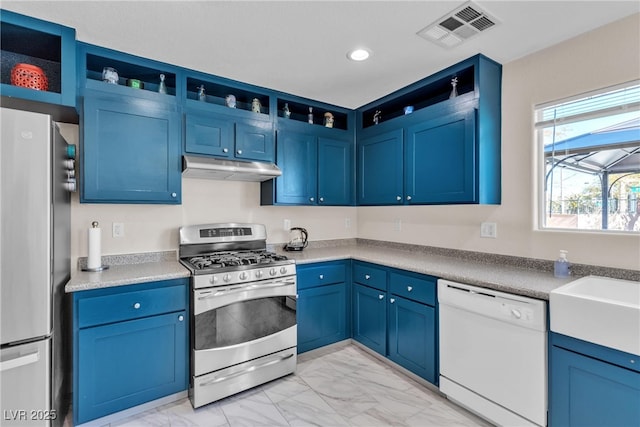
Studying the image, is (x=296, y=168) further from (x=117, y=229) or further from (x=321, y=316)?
(x=117, y=229)

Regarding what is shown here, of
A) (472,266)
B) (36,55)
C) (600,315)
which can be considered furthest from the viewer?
(472,266)

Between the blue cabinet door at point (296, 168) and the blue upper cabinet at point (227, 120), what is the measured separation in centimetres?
13

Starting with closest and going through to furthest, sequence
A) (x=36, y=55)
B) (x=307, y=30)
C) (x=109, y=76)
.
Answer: (x=307, y=30) < (x=36, y=55) < (x=109, y=76)

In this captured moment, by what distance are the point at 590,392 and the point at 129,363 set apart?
2529 millimetres

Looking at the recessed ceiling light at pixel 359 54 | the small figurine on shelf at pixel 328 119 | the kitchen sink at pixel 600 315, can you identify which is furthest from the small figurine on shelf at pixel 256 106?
the kitchen sink at pixel 600 315

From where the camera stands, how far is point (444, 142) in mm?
2443

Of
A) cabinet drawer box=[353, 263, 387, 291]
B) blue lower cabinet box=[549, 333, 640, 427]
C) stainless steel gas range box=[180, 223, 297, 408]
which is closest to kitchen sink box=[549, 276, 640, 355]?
blue lower cabinet box=[549, 333, 640, 427]

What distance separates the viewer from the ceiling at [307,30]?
1.67m

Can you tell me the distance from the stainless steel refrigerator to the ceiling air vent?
221 cm

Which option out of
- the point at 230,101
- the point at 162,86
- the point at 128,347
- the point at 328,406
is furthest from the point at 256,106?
the point at 328,406

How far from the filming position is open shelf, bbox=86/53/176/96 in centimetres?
219

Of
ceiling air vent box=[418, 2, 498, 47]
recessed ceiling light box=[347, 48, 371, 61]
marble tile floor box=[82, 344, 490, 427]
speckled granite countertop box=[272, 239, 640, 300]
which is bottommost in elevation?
marble tile floor box=[82, 344, 490, 427]

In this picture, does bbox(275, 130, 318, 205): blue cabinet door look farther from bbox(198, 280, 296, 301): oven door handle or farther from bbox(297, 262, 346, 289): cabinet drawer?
bbox(198, 280, 296, 301): oven door handle

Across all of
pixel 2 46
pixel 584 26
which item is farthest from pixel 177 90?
pixel 584 26
